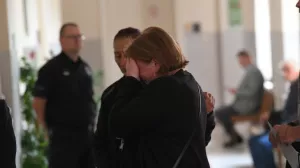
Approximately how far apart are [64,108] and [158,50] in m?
2.17

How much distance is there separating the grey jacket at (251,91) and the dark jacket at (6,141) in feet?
17.9

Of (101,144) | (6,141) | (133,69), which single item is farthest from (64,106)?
(133,69)

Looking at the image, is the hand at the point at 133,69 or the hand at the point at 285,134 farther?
the hand at the point at 285,134

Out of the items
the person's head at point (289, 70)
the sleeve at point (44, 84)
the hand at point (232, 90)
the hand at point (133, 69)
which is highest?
the hand at point (133, 69)

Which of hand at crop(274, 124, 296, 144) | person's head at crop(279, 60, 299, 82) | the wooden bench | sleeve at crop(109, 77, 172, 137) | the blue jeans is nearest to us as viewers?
sleeve at crop(109, 77, 172, 137)

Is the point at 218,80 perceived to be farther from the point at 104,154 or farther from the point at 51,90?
the point at 104,154

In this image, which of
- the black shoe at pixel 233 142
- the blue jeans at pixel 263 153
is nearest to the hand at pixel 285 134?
the blue jeans at pixel 263 153

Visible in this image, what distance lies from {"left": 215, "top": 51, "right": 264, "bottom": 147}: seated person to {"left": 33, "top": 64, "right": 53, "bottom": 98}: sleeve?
390cm

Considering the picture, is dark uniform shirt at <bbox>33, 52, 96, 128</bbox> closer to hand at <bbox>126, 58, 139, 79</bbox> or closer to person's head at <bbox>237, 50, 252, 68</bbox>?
hand at <bbox>126, 58, 139, 79</bbox>

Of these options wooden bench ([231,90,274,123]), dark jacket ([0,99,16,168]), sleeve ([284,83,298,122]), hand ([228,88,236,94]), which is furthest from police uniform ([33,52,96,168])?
hand ([228,88,236,94])

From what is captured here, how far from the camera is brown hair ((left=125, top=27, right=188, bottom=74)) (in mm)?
2281

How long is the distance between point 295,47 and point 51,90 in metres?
3.75

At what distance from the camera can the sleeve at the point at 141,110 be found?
87.4 inches

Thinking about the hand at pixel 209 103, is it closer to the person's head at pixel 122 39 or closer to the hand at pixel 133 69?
the hand at pixel 133 69
